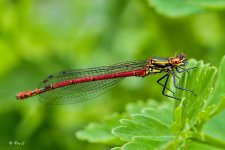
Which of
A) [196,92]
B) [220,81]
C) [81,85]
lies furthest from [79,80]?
[196,92]

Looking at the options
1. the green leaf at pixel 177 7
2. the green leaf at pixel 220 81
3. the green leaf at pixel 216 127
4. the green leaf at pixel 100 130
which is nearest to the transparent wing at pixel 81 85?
the green leaf at pixel 177 7

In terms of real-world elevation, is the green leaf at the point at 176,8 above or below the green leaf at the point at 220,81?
above

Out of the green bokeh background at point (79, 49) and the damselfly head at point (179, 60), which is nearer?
the damselfly head at point (179, 60)

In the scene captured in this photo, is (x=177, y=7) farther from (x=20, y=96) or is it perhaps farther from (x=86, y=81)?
(x=20, y=96)

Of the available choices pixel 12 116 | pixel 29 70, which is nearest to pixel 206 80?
pixel 12 116

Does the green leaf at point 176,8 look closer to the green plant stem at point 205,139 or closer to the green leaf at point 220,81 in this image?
the green leaf at point 220,81

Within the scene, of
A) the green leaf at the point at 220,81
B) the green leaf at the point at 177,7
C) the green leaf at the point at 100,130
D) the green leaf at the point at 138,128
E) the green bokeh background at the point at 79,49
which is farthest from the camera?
the green bokeh background at the point at 79,49
